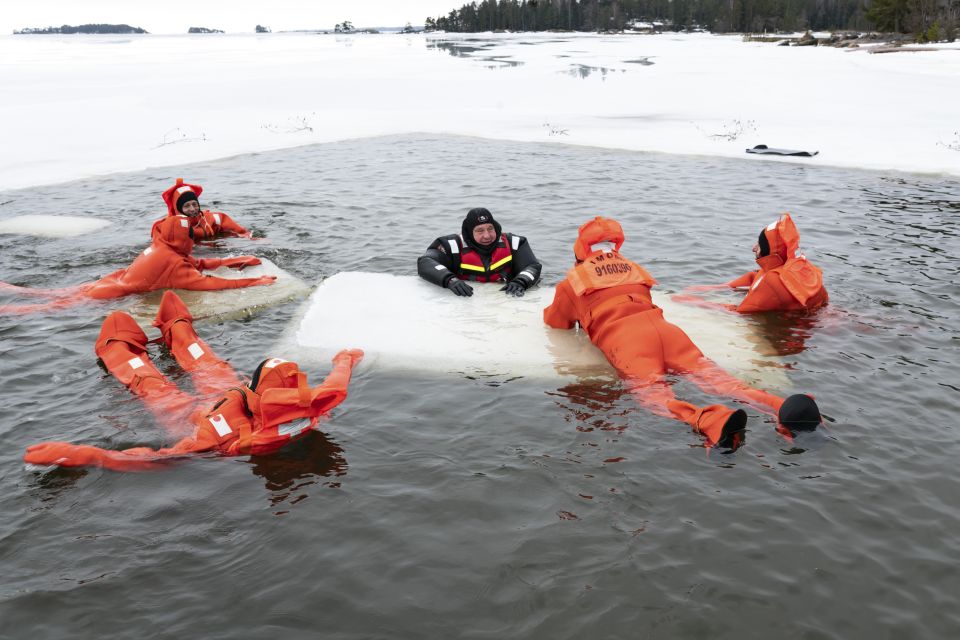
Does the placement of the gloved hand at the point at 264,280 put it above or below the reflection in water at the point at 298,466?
above

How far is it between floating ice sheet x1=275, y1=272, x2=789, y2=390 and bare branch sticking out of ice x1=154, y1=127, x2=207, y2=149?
41.1 feet

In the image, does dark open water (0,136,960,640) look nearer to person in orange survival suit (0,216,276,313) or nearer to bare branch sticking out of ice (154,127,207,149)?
person in orange survival suit (0,216,276,313)

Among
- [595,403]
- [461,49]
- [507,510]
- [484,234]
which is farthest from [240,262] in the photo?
[461,49]

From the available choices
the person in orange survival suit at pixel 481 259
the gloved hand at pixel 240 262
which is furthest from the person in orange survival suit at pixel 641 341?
the gloved hand at pixel 240 262

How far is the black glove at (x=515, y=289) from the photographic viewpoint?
7.76 metres

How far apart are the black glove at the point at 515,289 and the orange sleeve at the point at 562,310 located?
36.8 inches

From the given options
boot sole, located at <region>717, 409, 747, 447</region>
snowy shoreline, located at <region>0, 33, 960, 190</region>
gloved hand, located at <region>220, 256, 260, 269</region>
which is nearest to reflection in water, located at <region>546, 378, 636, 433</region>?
boot sole, located at <region>717, 409, 747, 447</region>

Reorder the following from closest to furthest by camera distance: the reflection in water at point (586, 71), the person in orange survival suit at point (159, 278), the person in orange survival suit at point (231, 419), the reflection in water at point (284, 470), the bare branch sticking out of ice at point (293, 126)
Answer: the reflection in water at point (284, 470)
the person in orange survival suit at point (231, 419)
the person in orange survival suit at point (159, 278)
the bare branch sticking out of ice at point (293, 126)
the reflection in water at point (586, 71)

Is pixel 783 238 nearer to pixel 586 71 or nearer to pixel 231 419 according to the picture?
pixel 231 419

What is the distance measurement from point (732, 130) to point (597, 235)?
13.7 m

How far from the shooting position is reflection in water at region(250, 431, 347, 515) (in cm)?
457

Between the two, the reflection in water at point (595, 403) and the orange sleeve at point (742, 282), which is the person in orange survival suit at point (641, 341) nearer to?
the reflection in water at point (595, 403)

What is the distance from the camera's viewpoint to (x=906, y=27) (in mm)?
54875

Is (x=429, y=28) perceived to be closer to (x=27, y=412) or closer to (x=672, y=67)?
(x=672, y=67)
